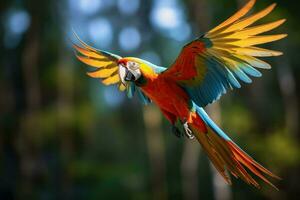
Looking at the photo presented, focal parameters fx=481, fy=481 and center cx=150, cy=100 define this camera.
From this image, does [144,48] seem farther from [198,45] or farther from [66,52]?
[198,45]

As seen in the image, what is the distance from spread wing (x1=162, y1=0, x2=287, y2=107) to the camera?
0.97 meters

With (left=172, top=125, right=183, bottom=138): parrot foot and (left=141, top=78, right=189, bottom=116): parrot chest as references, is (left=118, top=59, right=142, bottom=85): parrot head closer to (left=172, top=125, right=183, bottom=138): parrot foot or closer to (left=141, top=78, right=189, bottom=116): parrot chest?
(left=141, top=78, right=189, bottom=116): parrot chest

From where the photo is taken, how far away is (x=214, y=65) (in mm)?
1025

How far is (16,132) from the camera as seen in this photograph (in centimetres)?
552

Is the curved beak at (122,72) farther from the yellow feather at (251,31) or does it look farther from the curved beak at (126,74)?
the yellow feather at (251,31)

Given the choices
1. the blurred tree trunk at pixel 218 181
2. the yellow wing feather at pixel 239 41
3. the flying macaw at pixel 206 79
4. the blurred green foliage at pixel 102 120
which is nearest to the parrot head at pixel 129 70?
the flying macaw at pixel 206 79

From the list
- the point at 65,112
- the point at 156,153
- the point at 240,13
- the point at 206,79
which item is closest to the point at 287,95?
the point at 156,153

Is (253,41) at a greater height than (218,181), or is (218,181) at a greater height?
(253,41)

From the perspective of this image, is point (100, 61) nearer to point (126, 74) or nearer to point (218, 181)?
point (126, 74)

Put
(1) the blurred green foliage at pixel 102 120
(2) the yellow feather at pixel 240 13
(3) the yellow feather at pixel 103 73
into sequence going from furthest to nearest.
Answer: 1. (1) the blurred green foliage at pixel 102 120
2. (3) the yellow feather at pixel 103 73
3. (2) the yellow feather at pixel 240 13

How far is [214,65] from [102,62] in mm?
292

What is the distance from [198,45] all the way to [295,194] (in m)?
4.35

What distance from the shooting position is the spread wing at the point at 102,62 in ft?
3.56

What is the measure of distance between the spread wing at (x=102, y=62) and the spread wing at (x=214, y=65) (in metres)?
0.15
